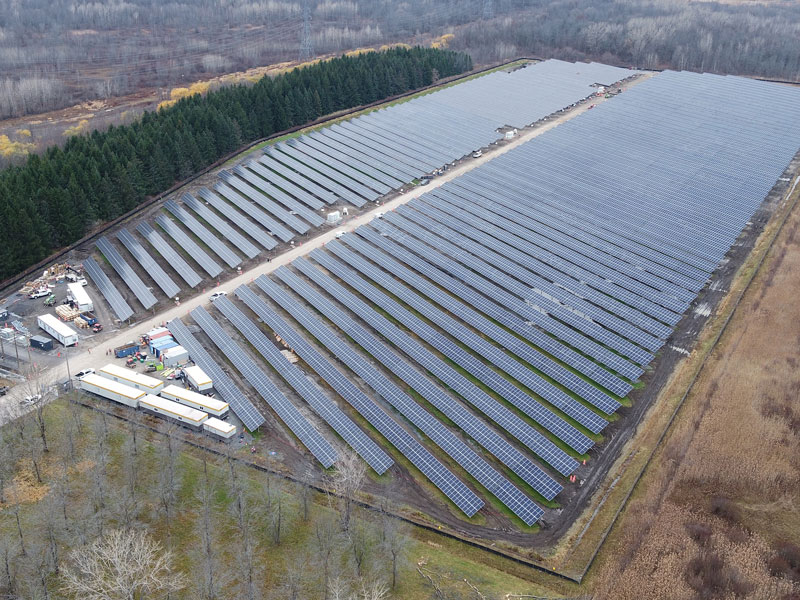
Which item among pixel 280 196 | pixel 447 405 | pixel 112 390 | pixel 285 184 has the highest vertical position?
pixel 285 184

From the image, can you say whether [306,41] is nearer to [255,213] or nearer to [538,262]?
[255,213]

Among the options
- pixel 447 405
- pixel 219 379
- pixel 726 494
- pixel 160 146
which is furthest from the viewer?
pixel 160 146

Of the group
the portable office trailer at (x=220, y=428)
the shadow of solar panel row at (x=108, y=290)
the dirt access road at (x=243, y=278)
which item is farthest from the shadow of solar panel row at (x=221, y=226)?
the portable office trailer at (x=220, y=428)

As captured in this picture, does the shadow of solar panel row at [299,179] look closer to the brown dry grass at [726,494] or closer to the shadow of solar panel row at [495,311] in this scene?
the shadow of solar panel row at [495,311]

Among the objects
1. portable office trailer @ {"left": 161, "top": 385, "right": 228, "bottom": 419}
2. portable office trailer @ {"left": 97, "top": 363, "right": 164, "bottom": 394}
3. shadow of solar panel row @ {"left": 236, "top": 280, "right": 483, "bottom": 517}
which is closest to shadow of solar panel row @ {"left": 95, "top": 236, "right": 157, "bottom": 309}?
shadow of solar panel row @ {"left": 236, "top": 280, "right": 483, "bottom": 517}

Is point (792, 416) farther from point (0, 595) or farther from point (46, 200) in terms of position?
point (46, 200)

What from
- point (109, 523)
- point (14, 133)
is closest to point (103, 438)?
point (109, 523)

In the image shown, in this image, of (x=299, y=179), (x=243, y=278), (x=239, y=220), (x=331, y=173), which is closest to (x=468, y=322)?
(x=243, y=278)
